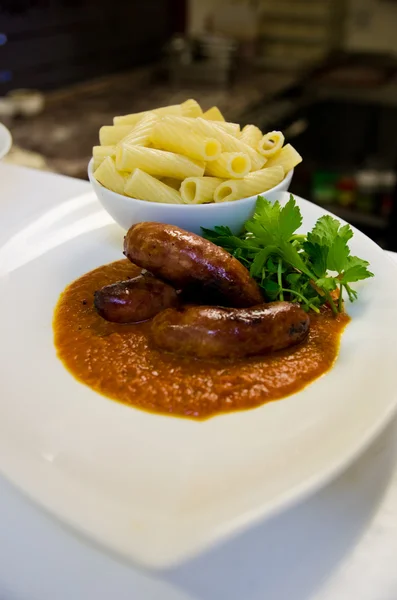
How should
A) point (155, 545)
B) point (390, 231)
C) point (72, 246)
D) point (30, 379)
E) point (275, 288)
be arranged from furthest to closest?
point (390, 231) → point (72, 246) → point (275, 288) → point (30, 379) → point (155, 545)

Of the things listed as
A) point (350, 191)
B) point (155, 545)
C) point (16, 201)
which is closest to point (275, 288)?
point (155, 545)

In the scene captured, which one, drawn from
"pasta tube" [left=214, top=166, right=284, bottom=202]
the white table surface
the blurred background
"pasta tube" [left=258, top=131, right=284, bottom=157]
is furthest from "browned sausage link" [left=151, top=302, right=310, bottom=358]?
the blurred background

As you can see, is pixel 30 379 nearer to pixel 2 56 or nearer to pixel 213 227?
pixel 213 227

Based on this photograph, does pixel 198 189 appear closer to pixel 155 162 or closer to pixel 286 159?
pixel 155 162

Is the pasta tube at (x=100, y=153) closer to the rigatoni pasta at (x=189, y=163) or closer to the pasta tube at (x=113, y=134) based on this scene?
the rigatoni pasta at (x=189, y=163)

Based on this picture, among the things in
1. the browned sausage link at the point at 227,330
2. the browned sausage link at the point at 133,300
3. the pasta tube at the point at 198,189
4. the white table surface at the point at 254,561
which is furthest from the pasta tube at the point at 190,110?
the white table surface at the point at 254,561
